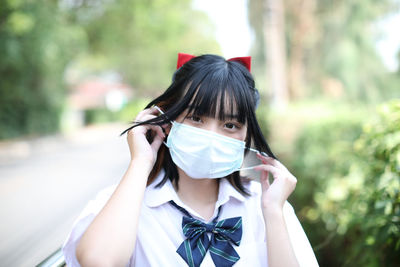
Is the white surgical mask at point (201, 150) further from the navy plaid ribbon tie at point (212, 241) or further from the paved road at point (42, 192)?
the paved road at point (42, 192)

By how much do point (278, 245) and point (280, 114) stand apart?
325 inches

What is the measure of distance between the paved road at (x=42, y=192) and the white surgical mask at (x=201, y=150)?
338cm

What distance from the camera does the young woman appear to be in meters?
1.36

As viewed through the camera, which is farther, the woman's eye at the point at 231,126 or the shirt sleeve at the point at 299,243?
the woman's eye at the point at 231,126

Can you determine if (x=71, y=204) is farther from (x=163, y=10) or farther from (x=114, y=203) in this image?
(x=163, y=10)

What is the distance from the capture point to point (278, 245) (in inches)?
54.0

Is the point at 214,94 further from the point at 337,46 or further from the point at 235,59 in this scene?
the point at 337,46

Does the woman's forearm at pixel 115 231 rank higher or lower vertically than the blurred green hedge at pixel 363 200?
higher

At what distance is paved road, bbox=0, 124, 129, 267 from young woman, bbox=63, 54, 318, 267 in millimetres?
3299

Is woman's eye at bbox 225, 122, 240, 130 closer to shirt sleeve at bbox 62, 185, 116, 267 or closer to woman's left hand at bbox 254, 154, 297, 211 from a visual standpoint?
woman's left hand at bbox 254, 154, 297, 211

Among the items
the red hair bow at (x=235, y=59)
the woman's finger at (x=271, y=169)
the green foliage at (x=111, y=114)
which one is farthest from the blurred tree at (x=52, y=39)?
the green foliage at (x=111, y=114)

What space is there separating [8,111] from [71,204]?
39.8 feet

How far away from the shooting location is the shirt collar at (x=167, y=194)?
1502 millimetres

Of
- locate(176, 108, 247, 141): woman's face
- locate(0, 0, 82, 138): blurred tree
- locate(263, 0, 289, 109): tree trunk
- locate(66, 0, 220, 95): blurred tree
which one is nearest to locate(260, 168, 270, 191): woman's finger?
locate(176, 108, 247, 141): woman's face
